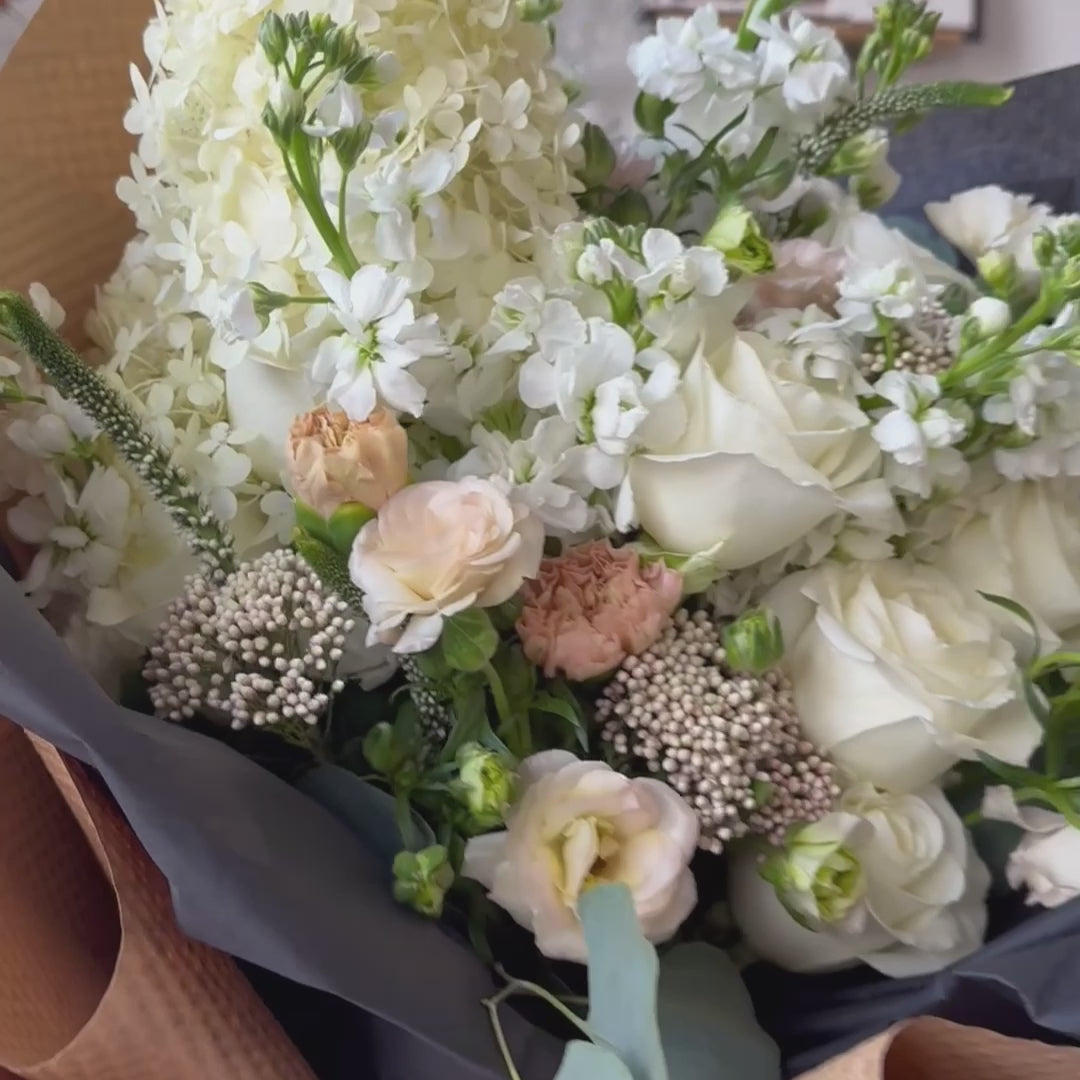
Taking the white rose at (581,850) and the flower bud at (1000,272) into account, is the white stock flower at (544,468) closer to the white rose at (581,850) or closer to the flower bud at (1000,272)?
the white rose at (581,850)

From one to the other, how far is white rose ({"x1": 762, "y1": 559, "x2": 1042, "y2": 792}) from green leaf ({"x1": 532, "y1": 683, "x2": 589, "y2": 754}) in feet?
0.33

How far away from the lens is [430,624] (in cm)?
44

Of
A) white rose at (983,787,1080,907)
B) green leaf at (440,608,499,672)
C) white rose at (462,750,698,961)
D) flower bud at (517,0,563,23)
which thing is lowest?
white rose at (983,787,1080,907)

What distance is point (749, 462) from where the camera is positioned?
0.49 metres

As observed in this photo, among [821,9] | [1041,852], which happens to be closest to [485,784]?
[1041,852]

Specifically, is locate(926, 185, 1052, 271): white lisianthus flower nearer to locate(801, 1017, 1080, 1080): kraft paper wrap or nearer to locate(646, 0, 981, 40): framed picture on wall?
locate(801, 1017, 1080, 1080): kraft paper wrap

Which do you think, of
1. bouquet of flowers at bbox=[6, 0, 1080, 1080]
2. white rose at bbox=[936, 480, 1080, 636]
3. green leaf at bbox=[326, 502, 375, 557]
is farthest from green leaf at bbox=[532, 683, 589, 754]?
white rose at bbox=[936, 480, 1080, 636]

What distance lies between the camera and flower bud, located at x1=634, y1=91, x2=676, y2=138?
0.64 m

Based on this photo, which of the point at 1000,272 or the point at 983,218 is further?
the point at 983,218

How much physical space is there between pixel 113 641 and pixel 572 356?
24 cm

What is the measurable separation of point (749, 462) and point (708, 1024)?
219 mm

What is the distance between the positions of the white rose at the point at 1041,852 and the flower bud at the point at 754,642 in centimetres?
14

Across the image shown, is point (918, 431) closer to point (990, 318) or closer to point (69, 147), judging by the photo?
point (990, 318)

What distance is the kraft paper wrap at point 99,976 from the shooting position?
0.44m
